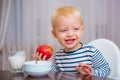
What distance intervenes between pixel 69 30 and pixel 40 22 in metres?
1.60

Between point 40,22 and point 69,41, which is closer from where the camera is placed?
point 69,41

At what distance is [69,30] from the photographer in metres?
1.28

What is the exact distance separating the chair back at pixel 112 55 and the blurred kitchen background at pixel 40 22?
1.19 meters

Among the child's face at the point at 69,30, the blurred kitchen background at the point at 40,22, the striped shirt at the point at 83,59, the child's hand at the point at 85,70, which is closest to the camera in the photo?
the child's hand at the point at 85,70

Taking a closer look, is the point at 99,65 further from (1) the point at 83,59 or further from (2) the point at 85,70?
(2) the point at 85,70

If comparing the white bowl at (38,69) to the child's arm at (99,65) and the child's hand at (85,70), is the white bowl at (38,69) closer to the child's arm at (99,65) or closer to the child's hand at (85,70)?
the child's hand at (85,70)

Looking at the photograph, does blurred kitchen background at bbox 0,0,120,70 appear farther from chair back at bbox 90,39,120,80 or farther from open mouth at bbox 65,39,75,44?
open mouth at bbox 65,39,75,44

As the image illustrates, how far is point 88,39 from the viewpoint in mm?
2783

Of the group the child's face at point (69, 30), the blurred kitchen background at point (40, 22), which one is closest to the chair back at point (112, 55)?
the child's face at point (69, 30)

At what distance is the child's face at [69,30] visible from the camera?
1281 mm

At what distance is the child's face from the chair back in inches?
10.5

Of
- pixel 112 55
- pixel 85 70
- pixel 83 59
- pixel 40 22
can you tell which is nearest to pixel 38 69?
pixel 85 70

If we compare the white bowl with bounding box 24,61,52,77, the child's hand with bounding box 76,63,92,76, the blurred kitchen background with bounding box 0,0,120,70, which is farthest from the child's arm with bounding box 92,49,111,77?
the blurred kitchen background with bounding box 0,0,120,70

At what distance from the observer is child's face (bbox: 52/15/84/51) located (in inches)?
50.4
